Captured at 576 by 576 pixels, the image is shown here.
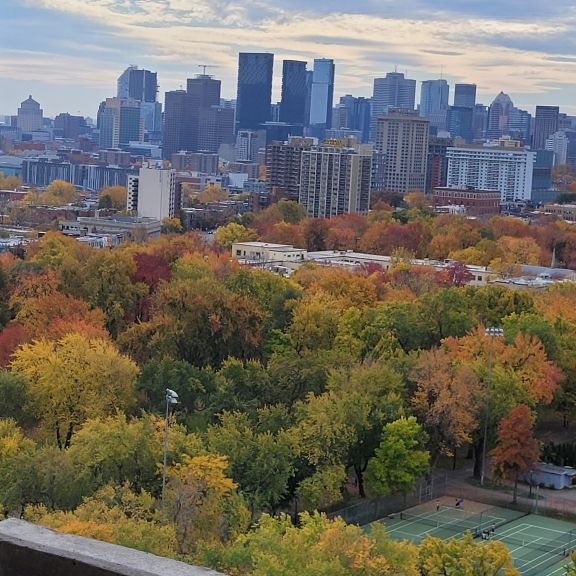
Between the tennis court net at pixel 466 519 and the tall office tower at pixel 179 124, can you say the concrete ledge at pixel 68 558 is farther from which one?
the tall office tower at pixel 179 124

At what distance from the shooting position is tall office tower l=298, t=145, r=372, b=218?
88.9 metres

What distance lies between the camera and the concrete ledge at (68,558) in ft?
13.3

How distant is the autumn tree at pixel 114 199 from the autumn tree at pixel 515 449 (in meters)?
71.2

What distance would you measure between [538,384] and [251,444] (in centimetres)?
1066

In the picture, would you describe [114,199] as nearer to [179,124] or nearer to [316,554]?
[316,554]

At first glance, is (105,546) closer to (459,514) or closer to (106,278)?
(459,514)

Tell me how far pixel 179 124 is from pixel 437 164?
6440cm

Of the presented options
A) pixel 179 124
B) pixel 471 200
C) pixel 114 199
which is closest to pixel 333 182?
pixel 114 199

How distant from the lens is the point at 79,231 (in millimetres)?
73750

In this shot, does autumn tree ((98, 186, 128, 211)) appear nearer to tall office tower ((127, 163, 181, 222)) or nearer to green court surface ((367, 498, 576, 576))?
tall office tower ((127, 163, 181, 222))

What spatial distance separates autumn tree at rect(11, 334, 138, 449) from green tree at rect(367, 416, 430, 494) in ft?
18.6

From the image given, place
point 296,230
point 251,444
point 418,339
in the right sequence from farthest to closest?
point 296,230 < point 418,339 < point 251,444

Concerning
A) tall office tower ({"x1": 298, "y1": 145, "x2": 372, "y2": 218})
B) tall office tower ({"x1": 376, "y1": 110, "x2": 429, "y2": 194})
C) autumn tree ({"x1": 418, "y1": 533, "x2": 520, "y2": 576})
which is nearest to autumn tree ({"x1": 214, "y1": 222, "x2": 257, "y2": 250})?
tall office tower ({"x1": 298, "y1": 145, "x2": 372, "y2": 218})

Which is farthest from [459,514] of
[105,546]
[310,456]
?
[105,546]
